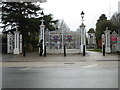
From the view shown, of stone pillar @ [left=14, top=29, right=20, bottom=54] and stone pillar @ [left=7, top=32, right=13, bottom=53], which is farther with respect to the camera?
stone pillar @ [left=7, top=32, right=13, bottom=53]

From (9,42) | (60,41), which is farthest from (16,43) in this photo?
(60,41)

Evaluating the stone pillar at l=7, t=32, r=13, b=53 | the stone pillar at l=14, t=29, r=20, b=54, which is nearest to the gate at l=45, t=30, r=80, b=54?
the stone pillar at l=14, t=29, r=20, b=54

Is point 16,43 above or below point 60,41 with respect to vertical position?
below

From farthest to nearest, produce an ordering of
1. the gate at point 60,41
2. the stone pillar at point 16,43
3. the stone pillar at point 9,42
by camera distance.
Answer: the stone pillar at point 9,42 < the stone pillar at point 16,43 < the gate at point 60,41

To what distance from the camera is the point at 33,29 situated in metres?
28.6

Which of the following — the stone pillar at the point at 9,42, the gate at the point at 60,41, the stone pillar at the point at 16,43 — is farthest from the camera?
the stone pillar at the point at 9,42

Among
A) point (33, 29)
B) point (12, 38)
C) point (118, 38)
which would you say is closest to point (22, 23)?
point (33, 29)

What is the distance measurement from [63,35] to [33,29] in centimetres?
746

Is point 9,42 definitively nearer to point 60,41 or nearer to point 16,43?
point 16,43

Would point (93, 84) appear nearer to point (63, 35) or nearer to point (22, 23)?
point (63, 35)

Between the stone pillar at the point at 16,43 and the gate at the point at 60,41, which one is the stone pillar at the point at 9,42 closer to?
the stone pillar at the point at 16,43

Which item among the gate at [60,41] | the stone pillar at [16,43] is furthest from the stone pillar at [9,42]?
the gate at [60,41]

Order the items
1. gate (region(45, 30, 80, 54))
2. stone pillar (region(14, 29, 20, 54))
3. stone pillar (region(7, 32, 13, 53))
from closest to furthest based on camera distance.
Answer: gate (region(45, 30, 80, 54)), stone pillar (region(14, 29, 20, 54)), stone pillar (region(7, 32, 13, 53))

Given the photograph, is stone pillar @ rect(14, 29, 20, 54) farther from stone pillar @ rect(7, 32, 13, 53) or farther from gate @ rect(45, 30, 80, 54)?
gate @ rect(45, 30, 80, 54)
